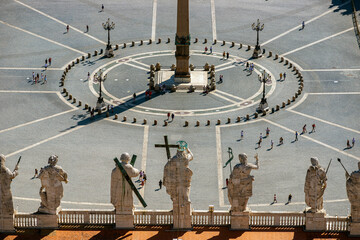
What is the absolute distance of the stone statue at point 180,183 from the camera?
69250 millimetres

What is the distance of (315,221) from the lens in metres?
71.4

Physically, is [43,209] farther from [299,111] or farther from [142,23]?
[142,23]

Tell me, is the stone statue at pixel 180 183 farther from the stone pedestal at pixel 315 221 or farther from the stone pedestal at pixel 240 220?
the stone pedestal at pixel 315 221

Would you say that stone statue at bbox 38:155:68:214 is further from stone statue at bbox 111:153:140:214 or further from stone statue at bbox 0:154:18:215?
stone statue at bbox 111:153:140:214

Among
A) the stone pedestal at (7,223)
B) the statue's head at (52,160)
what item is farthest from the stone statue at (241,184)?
the stone pedestal at (7,223)

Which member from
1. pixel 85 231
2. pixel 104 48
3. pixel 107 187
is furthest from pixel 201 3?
pixel 85 231

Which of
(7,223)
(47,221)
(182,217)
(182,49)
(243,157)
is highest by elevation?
(182,49)

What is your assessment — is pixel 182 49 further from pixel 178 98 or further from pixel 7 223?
pixel 7 223

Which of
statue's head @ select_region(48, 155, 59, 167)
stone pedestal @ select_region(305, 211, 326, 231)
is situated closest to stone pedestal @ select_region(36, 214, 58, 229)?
statue's head @ select_region(48, 155, 59, 167)

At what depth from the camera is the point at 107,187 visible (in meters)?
111

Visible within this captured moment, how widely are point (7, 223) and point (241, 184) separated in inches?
731

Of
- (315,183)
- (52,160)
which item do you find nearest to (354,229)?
(315,183)

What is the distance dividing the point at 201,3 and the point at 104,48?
2913 centimetres

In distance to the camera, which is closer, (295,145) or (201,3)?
(295,145)
